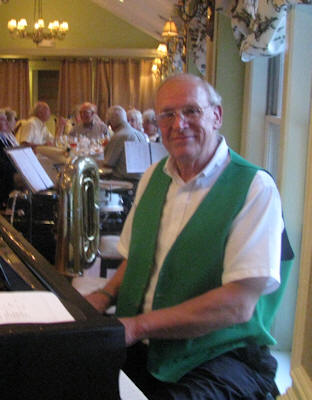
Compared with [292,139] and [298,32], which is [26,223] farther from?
[298,32]

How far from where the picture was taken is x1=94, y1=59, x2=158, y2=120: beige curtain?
12445mm

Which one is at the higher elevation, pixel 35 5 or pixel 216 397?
pixel 35 5

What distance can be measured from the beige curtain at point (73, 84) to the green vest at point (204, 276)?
11.4 metres

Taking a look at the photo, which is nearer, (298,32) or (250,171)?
(250,171)

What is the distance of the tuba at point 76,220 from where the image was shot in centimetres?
220

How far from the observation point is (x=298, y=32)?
238 centimetres

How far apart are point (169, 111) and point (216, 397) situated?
74 centimetres

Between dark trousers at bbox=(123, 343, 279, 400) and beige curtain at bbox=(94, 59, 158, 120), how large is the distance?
11251mm

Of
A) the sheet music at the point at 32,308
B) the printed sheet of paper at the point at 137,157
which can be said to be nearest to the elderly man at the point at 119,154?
the printed sheet of paper at the point at 137,157

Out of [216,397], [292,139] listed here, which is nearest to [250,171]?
[216,397]

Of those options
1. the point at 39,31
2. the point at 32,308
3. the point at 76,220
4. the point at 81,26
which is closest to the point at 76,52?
the point at 81,26

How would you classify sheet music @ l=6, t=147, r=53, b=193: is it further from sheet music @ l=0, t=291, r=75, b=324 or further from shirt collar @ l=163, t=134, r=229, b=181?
sheet music @ l=0, t=291, r=75, b=324

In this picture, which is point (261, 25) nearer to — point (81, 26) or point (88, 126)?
point (88, 126)

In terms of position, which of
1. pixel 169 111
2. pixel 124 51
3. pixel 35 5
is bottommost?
pixel 169 111
